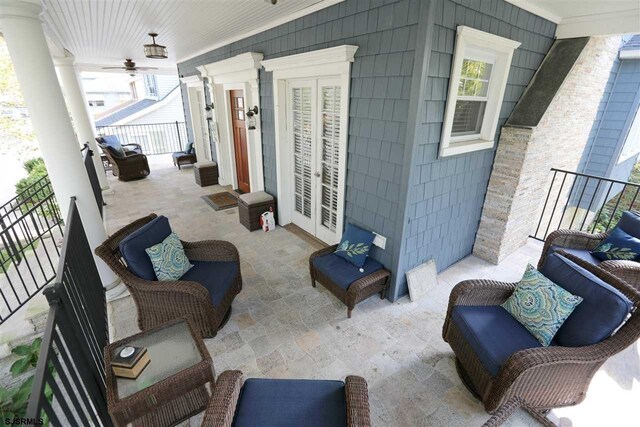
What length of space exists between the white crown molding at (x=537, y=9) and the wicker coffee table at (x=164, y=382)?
392cm

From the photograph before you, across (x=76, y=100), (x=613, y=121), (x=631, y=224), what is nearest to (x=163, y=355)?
(x=631, y=224)

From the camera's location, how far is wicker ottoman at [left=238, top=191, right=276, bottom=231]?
441 cm

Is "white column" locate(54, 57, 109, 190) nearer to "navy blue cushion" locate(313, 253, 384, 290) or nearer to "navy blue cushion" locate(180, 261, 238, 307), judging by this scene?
"navy blue cushion" locate(180, 261, 238, 307)

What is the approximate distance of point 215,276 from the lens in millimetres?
2623

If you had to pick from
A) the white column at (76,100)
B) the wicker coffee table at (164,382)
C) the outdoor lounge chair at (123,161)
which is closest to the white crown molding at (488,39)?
the wicker coffee table at (164,382)

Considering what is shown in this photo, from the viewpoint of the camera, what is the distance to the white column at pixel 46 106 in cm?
220

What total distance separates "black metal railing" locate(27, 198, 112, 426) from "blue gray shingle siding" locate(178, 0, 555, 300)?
244 centimetres

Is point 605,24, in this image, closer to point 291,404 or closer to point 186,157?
point 291,404

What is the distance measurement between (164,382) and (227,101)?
5.00 metres

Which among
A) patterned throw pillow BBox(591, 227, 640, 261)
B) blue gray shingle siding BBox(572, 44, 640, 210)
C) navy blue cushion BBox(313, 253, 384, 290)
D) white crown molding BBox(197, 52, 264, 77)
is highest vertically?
white crown molding BBox(197, 52, 264, 77)

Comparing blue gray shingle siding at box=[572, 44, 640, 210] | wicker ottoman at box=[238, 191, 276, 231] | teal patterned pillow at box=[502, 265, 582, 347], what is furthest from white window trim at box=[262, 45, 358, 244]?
blue gray shingle siding at box=[572, 44, 640, 210]

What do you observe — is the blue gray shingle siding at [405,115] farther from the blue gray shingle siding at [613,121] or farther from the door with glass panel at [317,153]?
the blue gray shingle siding at [613,121]

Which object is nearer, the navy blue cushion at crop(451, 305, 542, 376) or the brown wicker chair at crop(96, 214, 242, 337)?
the navy blue cushion at crop(451, 305, 542, 376)

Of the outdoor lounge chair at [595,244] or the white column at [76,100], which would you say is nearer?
the outdoor lounge chair at [595,244]
